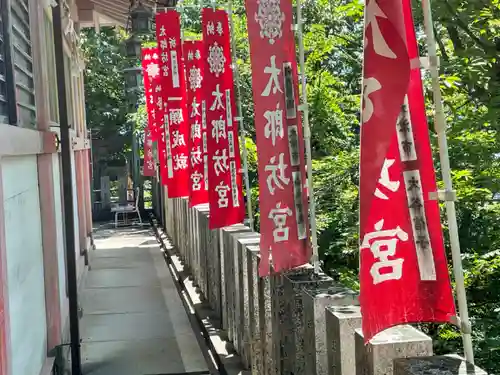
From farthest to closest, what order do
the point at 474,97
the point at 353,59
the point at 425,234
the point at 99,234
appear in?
the point at 99,234 → the point at 353,59 → the point at 474,97 → the point at 425,234

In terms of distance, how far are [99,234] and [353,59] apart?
900 centimetres

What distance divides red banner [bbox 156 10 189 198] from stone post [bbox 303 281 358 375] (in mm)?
6276

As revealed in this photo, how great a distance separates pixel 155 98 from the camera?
502 inches

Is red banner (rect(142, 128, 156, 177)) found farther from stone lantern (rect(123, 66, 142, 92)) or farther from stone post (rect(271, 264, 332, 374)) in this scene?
stone post (rect(271, 264, 332, 374))

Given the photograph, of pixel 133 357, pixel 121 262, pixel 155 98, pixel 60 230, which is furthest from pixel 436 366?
pixel 121 262

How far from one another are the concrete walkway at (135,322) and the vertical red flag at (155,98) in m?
1.86

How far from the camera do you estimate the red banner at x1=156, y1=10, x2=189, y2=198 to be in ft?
31.7

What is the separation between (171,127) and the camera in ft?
32.9

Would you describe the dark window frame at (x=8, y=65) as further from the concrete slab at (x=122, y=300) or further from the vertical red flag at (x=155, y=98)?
the vertical red flag at (x=155, y=98)

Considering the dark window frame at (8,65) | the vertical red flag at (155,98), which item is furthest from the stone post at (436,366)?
the vertical red flag at (155,98)

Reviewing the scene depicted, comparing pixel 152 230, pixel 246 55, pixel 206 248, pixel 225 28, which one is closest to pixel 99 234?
pixel 152 230

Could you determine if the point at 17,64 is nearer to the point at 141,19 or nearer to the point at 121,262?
the point at 141,19

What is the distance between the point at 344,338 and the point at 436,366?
792mm

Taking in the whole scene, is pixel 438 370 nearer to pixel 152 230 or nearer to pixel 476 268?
pixel 476 268
